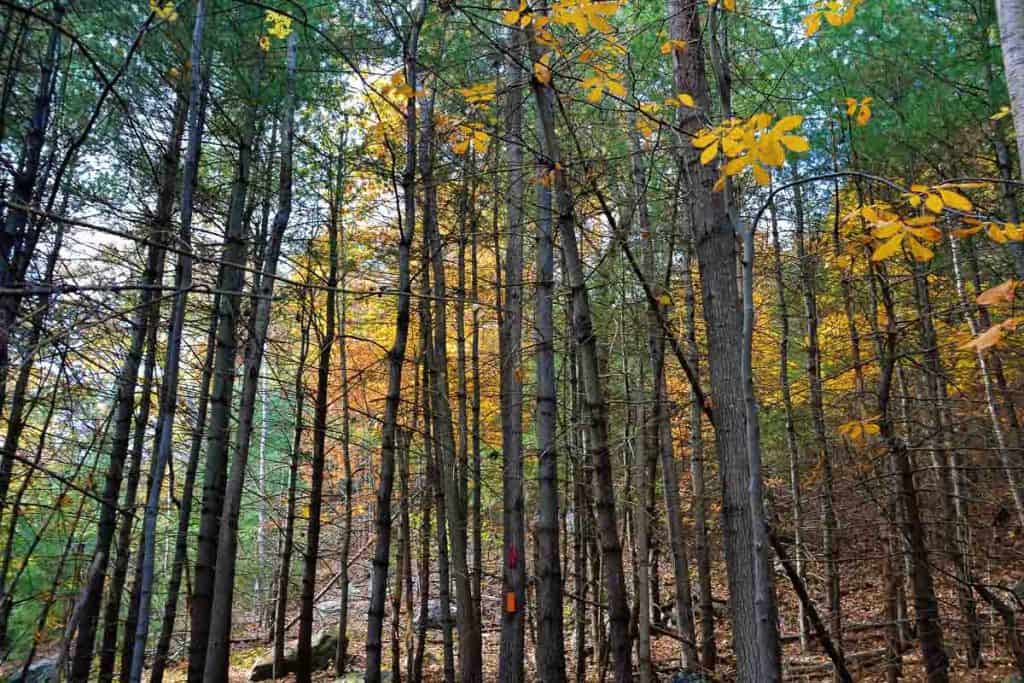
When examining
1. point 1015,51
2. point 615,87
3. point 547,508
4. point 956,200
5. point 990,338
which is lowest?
point 547,508

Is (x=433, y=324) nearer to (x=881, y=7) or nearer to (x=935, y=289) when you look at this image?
(x=881, y=7)

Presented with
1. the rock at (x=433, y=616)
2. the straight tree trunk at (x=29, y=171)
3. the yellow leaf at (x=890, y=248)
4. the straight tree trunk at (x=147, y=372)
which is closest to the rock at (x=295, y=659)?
the rock at (x=433, y=616)

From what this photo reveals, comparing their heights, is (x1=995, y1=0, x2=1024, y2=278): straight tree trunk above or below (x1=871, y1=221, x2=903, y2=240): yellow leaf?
above

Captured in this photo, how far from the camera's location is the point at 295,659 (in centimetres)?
999

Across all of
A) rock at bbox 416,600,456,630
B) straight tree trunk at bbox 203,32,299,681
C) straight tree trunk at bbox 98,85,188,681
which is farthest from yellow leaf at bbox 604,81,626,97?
rock at bbox 416,600,456,630

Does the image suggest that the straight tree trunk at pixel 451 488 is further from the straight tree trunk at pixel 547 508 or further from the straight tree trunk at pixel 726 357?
the straight tree trunk at pixel 726 357

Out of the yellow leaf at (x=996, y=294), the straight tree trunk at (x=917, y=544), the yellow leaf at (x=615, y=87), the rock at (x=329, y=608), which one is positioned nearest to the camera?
the yellow leaf at (x=996, y=294)

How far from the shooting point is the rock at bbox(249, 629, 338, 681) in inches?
383

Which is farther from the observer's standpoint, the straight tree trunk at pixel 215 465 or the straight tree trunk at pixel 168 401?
the straight tree trunk at pixel 215 465

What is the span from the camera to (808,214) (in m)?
7.14

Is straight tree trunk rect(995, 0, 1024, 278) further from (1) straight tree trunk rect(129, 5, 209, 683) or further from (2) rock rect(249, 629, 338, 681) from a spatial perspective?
(2) rock rect(249, 629, 338, 681)

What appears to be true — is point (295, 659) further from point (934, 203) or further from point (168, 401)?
point (934, 203)

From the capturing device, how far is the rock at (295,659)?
9727mm

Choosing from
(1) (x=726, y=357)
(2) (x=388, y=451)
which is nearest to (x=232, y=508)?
(2) (x=388, y=451)
